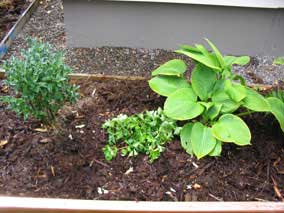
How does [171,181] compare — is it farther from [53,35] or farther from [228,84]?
[53,35]

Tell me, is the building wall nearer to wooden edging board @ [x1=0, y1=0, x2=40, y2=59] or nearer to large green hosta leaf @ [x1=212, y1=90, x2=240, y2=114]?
wooden edging board @ [x1=0, y1=0, x2=40, y2=59]

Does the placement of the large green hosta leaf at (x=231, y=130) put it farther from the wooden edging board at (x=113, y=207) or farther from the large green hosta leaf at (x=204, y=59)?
the wooden edging board at (x=113, y=207)

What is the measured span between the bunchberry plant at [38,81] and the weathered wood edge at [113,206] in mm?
435

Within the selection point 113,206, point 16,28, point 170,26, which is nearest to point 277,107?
point 113,206

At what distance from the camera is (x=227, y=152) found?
1.50 m

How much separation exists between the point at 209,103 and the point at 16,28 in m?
1.64

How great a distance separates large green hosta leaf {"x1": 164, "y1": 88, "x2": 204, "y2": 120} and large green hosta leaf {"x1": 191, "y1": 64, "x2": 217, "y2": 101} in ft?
0.15

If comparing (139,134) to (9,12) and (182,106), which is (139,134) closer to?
(182,106)

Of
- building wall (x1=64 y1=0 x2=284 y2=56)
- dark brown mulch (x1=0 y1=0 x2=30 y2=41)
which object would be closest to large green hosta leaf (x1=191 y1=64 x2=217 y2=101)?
building wall (x1=64 y1=0 x2=284 y2=56)

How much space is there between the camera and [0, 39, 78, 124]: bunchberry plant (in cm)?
129

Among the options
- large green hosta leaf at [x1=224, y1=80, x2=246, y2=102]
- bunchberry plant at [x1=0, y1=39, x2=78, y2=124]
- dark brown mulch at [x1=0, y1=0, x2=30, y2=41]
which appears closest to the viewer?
bunchberry plant at [x1=0, y1=39, x2=78, y2=124]

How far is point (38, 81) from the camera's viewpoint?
4.32 ft


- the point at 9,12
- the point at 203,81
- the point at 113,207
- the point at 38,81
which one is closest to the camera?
the point at 113,207

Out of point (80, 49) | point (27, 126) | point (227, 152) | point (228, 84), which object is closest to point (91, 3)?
point (80, 49)
